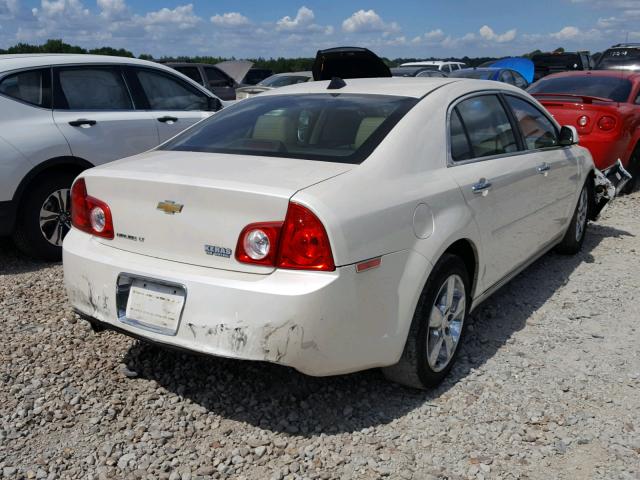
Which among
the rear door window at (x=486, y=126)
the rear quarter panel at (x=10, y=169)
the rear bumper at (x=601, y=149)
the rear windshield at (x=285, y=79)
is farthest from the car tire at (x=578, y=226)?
the rear windshield at (x=285, y=79)

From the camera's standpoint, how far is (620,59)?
50.4 feet

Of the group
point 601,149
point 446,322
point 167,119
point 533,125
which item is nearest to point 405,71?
point 601,149

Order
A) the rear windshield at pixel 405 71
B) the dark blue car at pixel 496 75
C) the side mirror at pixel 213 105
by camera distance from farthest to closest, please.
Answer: the rear windshield at pixel 405 71 < the dark blue car at pixel 496 75 < the side mirror at pixel 213 105

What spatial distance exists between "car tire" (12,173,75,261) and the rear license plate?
108 inches

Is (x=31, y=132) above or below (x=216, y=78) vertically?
below

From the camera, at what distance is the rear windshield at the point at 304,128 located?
3127 millimetres

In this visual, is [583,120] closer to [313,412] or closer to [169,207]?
[313,412]

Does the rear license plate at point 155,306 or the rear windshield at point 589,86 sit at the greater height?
the rear windshield at point 589,86

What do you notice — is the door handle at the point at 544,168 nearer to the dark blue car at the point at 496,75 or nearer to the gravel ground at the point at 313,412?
the gravel ground at the point at 313,412

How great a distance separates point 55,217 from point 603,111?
19.5 feet

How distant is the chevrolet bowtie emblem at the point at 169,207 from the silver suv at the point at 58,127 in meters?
2.68

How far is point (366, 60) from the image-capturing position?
24.7 feet

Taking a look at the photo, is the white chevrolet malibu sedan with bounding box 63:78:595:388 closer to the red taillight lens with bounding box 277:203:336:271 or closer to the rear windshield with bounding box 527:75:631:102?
the red taillight lens with bounding box 277:203:336:271

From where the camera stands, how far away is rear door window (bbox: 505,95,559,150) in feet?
14.3
